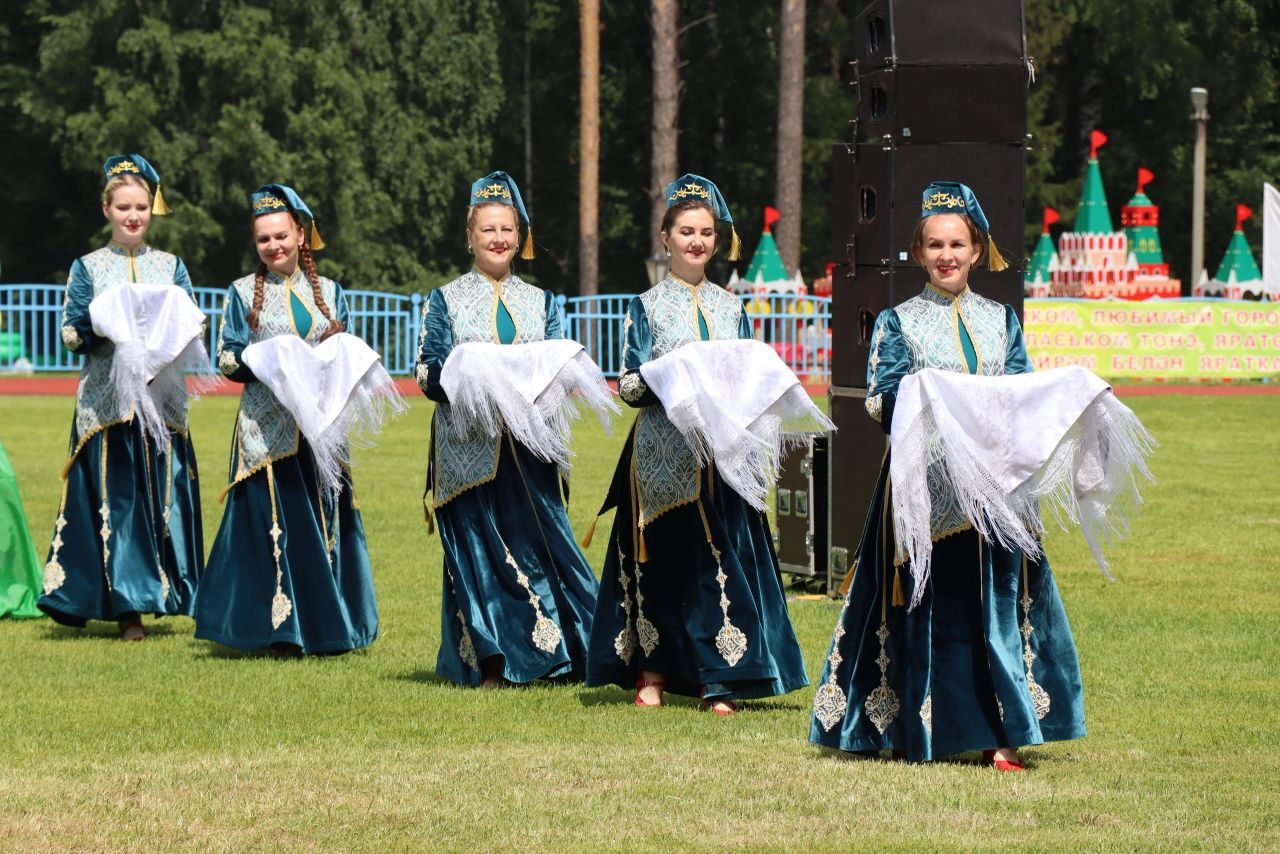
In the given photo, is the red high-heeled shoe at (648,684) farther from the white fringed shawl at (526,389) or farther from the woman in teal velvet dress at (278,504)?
the woman in teal velvet dress at (278,504)

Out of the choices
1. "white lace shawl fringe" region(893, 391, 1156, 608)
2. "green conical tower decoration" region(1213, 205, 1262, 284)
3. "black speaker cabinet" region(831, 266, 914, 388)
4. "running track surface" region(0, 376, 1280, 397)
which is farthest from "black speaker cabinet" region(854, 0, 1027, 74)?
"green conical tower decoration" region(1213, 205, 1262, 284)

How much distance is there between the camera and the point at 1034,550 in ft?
20.2

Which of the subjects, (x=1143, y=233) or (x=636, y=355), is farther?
(x=1143, y=233)

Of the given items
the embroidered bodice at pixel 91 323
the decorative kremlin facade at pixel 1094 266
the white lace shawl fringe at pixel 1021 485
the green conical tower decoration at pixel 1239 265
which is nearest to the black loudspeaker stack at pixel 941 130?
the embroidered bodice at pixel 91 323

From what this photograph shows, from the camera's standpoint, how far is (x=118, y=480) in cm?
937

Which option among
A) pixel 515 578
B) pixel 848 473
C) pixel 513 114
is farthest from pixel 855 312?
pixel 513 114

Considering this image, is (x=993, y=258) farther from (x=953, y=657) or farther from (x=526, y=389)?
(x=526, y=389)

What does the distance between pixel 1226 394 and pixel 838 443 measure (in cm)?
1631

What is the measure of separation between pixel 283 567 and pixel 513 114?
33.6 meters

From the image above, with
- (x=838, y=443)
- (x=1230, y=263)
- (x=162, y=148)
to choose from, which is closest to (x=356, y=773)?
(x=838, y=443)

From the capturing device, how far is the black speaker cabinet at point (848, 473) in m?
10.1

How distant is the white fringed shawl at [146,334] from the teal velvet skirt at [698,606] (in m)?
2.47

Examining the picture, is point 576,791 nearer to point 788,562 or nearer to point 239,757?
point 239,757

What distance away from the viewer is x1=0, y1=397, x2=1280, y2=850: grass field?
5.58 metres
